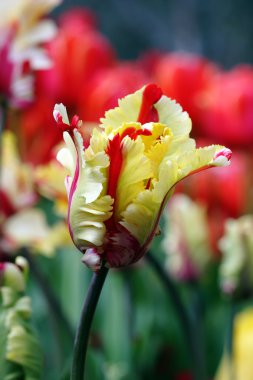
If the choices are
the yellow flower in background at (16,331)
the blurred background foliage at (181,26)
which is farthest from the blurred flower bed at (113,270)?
the blurred background foliage at (181,26)

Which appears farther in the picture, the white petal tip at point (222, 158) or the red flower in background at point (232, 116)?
the red flower in background at point (232, 116)

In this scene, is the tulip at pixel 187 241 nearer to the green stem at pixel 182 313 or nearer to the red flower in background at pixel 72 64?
the green stem at pixel 182 313

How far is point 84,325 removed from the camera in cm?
25

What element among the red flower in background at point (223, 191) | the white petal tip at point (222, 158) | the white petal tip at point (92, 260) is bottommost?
the white petal tip at point (92, 260)

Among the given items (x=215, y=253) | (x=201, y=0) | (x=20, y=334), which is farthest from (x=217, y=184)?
(x=201, y=0)

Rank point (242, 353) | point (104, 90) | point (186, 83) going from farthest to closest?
point (186, 83), point (104, 90), point (242, 353)

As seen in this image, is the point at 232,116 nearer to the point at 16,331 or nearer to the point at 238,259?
the point at 238,259

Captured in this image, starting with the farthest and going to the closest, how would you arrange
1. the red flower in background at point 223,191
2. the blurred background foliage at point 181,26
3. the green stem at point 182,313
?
the blurred background foliage at point 181,26, the red flower in background at point 223,191, the green stem at point 182,313

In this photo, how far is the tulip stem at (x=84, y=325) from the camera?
25 cm

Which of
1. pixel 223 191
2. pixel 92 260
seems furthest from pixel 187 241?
pixel 92 260

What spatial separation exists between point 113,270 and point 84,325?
318mm

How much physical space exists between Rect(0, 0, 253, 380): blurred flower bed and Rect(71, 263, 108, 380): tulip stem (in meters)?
0.05

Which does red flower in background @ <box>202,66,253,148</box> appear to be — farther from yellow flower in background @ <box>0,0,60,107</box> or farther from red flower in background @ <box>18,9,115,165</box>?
yellow flower in background @ <box>0,0,60,107</box>

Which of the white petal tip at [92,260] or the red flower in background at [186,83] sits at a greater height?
the red flower in background at [186,83]
